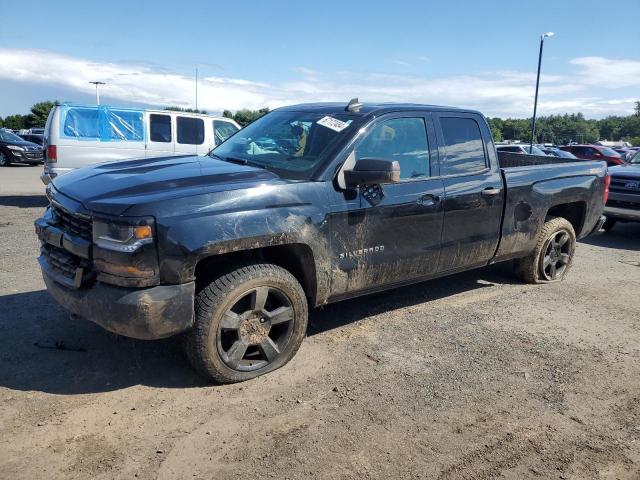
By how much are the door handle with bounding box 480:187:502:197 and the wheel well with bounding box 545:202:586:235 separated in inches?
60.0

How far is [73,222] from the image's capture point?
136 inches

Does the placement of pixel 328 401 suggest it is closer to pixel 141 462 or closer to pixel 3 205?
pixel 141 462

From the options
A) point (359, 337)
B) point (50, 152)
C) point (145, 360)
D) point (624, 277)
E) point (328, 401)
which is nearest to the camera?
point (328, 401)

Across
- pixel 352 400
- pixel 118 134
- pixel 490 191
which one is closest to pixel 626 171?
pixel 490 191

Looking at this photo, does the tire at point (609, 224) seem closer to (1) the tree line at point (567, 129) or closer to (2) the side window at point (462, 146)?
(2) the side window at point (462, 146)

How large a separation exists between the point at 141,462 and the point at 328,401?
118 centimetres

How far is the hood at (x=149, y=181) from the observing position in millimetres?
3217

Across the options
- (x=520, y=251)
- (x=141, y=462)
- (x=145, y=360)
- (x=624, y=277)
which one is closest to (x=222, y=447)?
(x=141, y=462)

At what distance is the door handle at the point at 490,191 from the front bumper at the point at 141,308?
2.83 metres

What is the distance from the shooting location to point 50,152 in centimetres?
1038

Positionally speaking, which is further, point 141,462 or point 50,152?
point 50,152

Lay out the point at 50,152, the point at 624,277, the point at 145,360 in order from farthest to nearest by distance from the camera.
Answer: the point at 50,152, the point at 624,277, the point at 145,360

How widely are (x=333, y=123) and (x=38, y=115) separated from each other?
66.2 meters

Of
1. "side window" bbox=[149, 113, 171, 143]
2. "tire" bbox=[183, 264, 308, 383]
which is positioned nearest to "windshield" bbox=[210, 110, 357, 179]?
"tire" bbox=[183, 264, 308, 383]
